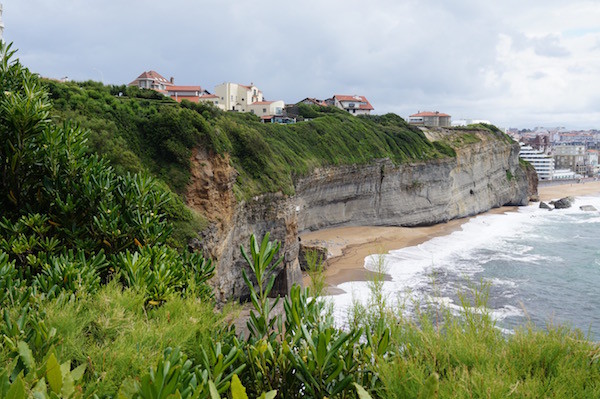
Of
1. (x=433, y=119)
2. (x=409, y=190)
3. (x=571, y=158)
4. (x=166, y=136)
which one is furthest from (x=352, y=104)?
(x=571, y=158)

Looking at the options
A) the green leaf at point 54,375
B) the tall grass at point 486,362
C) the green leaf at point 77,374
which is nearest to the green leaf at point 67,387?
the green leaf at point 54,375

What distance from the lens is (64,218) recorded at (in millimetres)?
Result: 9398

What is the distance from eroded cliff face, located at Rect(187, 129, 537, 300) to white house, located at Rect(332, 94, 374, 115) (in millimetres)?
27704

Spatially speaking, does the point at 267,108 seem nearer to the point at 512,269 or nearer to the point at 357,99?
the point at 357,99

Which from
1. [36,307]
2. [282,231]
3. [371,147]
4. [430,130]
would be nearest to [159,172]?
[282,231]

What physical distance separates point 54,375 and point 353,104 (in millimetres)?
87611

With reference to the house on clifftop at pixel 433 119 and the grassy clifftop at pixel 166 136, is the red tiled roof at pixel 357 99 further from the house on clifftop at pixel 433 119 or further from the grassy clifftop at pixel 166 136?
the grassy clifftop at pixel 166 136

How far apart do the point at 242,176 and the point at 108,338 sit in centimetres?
1865

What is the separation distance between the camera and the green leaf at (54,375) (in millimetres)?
3568

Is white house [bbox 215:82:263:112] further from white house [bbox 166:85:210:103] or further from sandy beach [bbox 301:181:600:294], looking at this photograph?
sandy beach [bbox 301:181:600:294]

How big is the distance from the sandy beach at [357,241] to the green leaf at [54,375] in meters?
Result: 23.3

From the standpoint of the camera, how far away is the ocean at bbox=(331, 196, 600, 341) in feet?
75.9

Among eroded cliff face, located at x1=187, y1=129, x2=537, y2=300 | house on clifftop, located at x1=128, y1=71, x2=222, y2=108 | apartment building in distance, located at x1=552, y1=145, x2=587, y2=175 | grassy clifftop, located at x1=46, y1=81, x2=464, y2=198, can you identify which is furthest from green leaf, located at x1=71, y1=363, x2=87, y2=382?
apartment building in distance, located at x1=552, y1=145, x2=587, y2=175

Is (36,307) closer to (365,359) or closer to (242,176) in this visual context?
(365,359)
